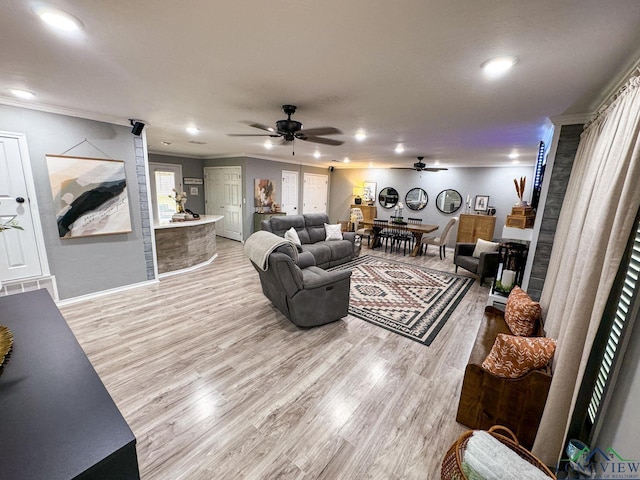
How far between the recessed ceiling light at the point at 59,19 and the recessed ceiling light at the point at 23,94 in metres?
1.82

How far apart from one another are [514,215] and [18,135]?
226 inches

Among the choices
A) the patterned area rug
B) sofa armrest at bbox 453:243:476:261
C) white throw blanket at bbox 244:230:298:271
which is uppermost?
white throw blanket at bbox 244:230:298:271

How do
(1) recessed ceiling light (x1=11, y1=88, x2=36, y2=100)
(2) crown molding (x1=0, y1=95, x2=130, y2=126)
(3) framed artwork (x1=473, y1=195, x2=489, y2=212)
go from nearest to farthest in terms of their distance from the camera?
(1) recessed ceiling light (x1=11, y1=88, x2=36, y2=100), (2) crown molding (x1=0, y1=95, x2=130, y2=126), (3) framed artwork (x1=473, y1=195, x2=489, y2=212)

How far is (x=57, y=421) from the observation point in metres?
0.80

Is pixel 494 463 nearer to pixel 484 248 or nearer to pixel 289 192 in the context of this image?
pixel 484 248

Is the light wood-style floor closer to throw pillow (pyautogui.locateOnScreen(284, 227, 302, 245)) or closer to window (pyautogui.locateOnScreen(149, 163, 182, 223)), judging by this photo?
throw pillow (pyautogui.locateOnScreen(284, 227, 302, 245))

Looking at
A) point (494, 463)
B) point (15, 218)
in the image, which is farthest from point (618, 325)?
point (15, 218)

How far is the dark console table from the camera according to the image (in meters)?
0.67

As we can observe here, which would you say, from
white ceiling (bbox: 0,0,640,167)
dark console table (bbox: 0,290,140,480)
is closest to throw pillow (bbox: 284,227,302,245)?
white ceiling (bbox: 0,0,640,167)

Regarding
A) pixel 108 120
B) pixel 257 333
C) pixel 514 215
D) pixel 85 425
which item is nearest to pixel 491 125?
pixel 514 215

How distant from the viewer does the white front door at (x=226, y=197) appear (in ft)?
23.0

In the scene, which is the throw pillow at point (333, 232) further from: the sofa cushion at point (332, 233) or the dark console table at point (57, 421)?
the dark console table at point (57, 421)

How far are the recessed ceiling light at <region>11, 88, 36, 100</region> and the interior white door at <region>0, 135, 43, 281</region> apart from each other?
482mm

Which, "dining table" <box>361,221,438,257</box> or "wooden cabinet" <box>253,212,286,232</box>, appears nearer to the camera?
"dining table" <box>361,221,438,257</box>
